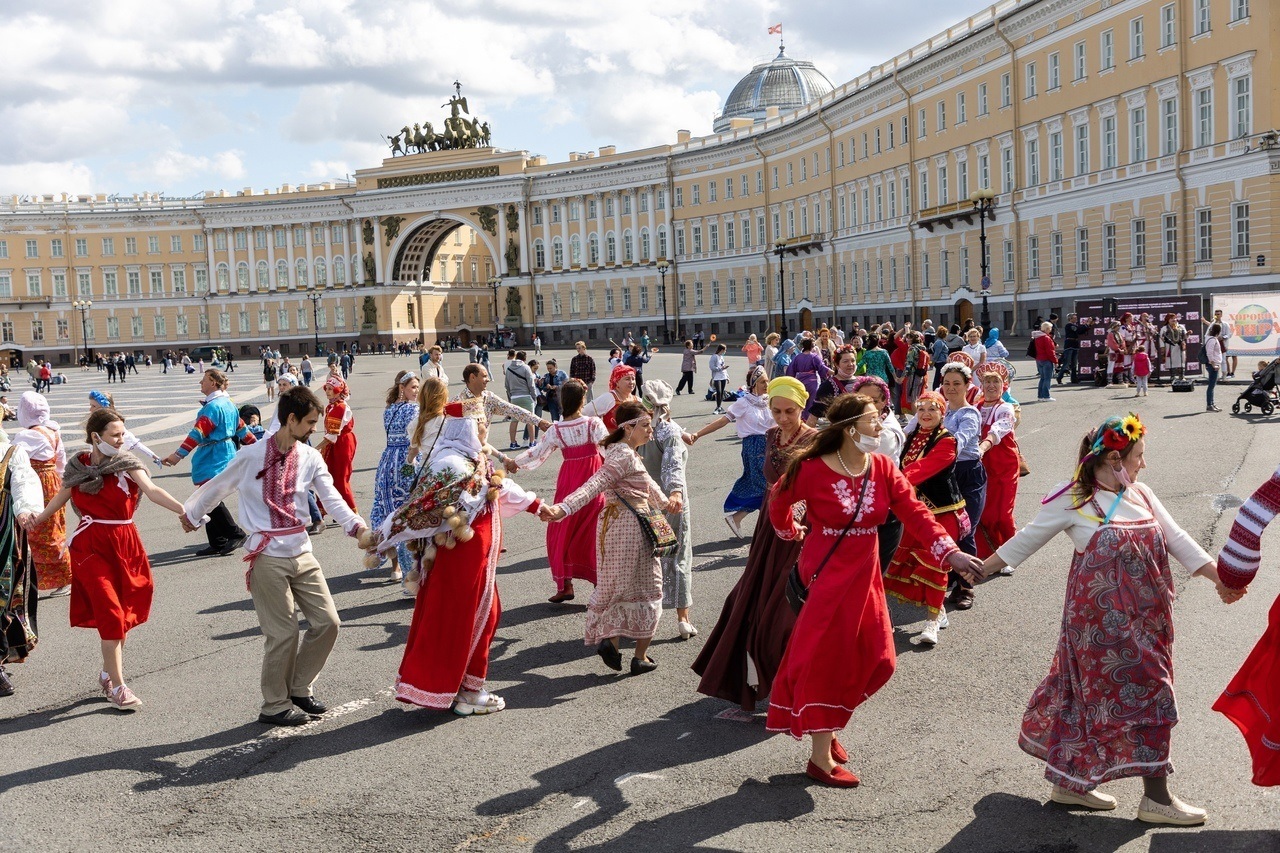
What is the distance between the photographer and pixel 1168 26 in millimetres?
39938

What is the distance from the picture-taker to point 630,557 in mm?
7336

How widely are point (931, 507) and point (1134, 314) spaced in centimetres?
2204

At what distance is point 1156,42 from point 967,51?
12.6 metres

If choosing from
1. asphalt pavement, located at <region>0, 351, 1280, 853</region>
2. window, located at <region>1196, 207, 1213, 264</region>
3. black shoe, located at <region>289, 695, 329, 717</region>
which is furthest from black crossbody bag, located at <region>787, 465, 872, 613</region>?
window, located at <region>1196, 207, 1213, 264</region>

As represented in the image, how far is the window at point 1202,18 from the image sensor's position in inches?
1500

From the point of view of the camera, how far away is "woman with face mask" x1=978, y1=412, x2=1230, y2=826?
4.93m

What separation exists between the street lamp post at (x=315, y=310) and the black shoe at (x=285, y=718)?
97.0 metres

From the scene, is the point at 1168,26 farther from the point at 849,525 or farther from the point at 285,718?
the point at 285,718

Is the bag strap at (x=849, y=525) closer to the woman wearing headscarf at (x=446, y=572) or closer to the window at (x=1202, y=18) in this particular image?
the woman wearing headscarf at (x=446, y=572)

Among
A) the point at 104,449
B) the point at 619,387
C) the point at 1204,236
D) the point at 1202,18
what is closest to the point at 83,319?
the point at 1204,236

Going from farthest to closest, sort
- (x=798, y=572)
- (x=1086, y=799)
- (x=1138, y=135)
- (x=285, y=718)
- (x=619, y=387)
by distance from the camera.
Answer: (x=1138, y=135), (x=619, y=387), (x=285, y=718), (x=798, y=572), (x=1086, y=799)

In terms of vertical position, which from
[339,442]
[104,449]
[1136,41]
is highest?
[1136,41]

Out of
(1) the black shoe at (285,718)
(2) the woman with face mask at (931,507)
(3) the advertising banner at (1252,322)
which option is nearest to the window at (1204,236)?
(3) the advertising banner at (1252,322)

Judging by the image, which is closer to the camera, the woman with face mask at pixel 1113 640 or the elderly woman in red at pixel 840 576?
the woman with face mask at pixel 1113 640
